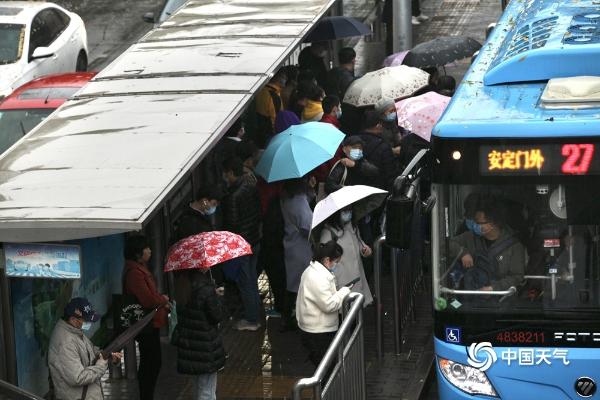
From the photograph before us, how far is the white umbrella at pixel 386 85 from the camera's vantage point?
16094mm

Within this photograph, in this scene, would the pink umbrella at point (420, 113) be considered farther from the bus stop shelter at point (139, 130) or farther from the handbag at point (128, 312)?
the handbag at point (128, 312)

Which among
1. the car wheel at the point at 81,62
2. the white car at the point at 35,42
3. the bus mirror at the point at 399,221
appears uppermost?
the bus mirror at the point at 399,221

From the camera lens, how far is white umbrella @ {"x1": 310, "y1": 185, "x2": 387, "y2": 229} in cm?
1220

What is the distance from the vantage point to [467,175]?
31.0 feet

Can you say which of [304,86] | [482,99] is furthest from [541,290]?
[304,86]

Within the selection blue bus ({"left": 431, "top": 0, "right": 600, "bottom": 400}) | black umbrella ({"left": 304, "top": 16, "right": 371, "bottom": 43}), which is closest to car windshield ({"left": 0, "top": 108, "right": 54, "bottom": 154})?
black umbrella ({"left": 304, "top": 16, "right": 371, "bottom": 43})

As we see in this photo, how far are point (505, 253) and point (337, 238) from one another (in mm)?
3102

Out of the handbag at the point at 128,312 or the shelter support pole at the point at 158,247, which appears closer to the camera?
the handbag at the point at 128,312

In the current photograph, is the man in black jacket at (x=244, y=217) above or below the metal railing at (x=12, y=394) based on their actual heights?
below

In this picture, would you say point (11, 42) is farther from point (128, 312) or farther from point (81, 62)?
point (128, 312)

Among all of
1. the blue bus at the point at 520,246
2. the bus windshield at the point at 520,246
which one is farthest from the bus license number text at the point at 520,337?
the bus windshield at the point at 520,246

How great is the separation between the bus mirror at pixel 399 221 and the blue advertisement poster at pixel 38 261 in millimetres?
2307

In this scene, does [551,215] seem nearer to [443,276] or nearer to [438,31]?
[443,276]

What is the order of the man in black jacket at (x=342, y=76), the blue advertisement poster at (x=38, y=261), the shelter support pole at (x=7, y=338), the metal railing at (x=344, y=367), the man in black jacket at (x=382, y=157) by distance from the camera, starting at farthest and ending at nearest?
the man in black jacket at (x=342, y=76) → the man in black jacket at (x=382, y=157) → the shelter support pole at (x=7, y=338) → the blue advertisement poster at (x=38, y=261) → the metal railing at (x=344, y=367)
